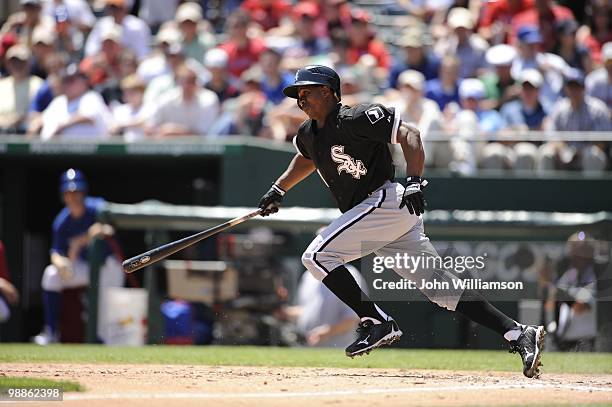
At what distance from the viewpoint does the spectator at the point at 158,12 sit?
1436cm

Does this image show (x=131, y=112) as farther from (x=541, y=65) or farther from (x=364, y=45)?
(x=541, y=65)

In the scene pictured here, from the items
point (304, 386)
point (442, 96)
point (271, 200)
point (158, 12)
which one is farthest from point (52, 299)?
point (304, 386)

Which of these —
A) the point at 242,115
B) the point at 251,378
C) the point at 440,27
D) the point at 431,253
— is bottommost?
the point at 251,378

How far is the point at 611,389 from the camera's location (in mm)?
5965

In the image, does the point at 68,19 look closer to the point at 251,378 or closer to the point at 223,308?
the point at 223,308

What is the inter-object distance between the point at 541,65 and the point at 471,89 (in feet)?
3.36

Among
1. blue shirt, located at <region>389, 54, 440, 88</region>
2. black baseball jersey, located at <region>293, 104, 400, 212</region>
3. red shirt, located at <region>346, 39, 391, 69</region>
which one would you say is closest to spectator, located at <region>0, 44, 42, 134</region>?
red shirt, located at <region>346, 39, 391, 69</region>

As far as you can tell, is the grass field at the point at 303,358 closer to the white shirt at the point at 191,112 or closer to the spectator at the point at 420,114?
the spectator at the point at 420,114

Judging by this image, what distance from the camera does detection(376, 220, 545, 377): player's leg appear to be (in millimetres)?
6121

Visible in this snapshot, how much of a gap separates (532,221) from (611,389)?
4284mm

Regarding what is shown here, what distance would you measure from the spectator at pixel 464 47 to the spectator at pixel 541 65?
447 mm

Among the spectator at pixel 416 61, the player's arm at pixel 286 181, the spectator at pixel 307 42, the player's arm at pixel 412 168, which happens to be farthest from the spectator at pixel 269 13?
the player's arm at pixel 412 168

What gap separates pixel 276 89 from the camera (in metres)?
12.1

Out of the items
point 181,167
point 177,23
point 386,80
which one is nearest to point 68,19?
point 177,23
